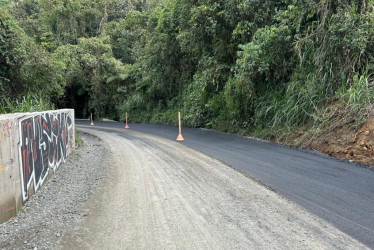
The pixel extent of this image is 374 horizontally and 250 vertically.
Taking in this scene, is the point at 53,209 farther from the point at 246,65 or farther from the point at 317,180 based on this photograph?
the point at 246,65

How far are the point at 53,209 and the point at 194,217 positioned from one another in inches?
96.7

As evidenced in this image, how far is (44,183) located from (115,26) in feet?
119

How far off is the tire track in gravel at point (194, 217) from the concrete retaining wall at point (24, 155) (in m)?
1.06

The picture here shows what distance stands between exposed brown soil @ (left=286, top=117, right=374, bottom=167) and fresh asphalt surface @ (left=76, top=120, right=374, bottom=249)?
1.14 feet

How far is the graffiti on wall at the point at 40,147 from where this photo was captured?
500 centimetres

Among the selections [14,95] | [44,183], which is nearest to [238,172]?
[44,183]

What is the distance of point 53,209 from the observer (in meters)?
4.92

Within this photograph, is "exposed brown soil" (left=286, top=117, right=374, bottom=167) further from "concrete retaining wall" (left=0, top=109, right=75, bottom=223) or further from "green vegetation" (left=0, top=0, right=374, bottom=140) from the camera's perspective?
"concrete retaining wall" (left=0, top=109, right=75, bottom=223)

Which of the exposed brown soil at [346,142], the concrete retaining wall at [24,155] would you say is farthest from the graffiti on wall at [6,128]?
the exposed brown soil at [346,142]

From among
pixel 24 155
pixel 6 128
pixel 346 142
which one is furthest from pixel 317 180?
pixel 6 128

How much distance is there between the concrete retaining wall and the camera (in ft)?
13.9

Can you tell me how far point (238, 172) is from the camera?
698cm

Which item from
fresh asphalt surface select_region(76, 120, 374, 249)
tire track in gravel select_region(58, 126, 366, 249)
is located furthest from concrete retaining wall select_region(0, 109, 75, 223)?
fresh asphalt surface select_region(76, 120, 374, 249)

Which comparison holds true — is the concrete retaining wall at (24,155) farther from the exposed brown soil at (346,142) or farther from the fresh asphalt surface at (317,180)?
the exposed brown soil at (346,142)
